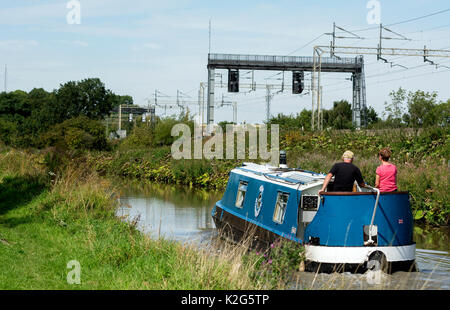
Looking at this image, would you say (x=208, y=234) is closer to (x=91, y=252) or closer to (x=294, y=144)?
(x=91, y=252)

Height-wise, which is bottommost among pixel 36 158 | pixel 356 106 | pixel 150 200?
pixel 150 200

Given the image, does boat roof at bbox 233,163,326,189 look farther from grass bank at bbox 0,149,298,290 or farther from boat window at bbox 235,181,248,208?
grass bank at bbox 0,149,298,290

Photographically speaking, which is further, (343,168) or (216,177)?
(216,177)

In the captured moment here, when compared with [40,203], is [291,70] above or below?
above

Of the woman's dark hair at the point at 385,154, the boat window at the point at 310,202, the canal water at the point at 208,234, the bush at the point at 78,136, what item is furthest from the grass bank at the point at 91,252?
the bush at the point at 78,136

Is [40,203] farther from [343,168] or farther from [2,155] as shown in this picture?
[2,155]

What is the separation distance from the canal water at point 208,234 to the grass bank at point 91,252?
2.36 feet

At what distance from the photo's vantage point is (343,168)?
10734mm

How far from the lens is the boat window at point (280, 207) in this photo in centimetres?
1238

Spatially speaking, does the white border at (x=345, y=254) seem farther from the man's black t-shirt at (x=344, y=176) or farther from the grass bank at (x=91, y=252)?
the grass bank at (x=91, y=252)

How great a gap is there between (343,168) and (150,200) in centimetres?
1558
